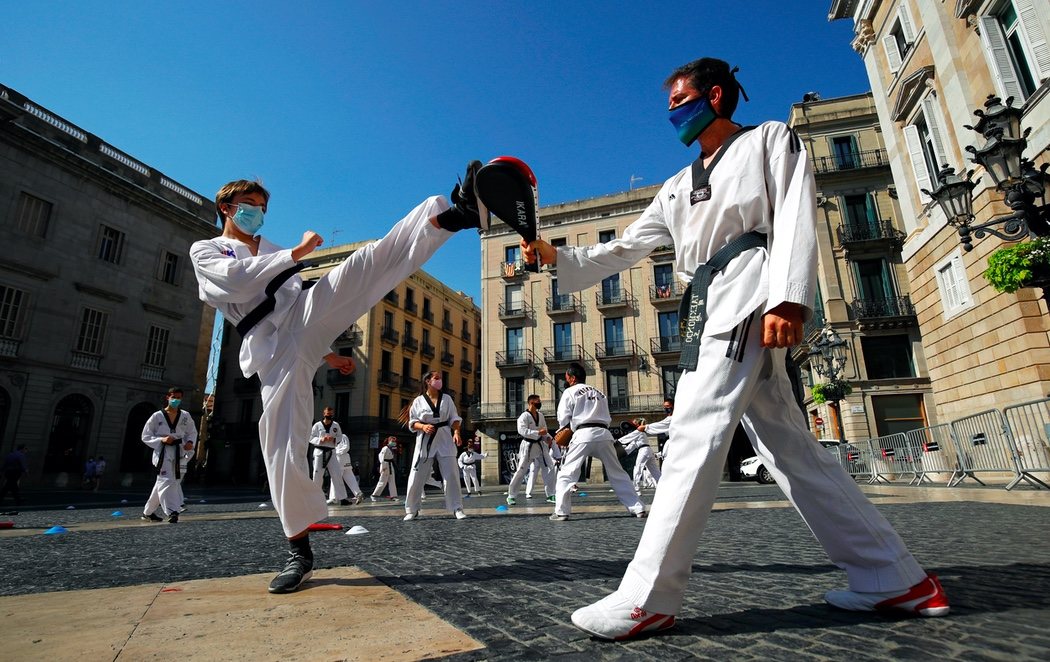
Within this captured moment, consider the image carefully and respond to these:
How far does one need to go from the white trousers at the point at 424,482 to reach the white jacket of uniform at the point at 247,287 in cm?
463

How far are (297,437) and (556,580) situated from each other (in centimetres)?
153


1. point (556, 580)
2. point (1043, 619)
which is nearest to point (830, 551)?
point (1043, 619)

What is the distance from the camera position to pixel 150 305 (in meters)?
25.7

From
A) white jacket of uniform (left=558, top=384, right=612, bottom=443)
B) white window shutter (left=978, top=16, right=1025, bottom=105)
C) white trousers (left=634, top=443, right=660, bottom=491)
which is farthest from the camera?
white trousers (left=634, top=443, right=660, bottom=491)

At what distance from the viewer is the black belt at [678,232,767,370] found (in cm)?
197

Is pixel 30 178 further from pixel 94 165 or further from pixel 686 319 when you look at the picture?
pixel 686 319

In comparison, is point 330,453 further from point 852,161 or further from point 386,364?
point 852,161

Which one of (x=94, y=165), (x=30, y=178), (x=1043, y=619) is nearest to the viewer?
(x=1043, y=619)

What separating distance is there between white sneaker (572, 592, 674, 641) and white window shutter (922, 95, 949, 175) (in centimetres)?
1608

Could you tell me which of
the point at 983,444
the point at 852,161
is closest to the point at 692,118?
the point at 983,444

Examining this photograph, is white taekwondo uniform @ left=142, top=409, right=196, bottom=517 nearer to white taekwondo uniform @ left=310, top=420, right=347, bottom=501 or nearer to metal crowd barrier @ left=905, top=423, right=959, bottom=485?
white taekwondo uniform @ left=310, top=420, right=347, bottom=501

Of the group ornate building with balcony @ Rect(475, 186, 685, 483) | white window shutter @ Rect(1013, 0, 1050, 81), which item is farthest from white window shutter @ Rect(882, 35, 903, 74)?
ornate building with balcony @ Rect(475, 186, 685, 483)

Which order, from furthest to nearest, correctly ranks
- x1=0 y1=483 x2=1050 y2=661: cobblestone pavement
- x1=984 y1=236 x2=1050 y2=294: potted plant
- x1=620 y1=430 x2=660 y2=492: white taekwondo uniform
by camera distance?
x1=620 y1=430 x2=660 y2=492: white taekwondo uniform < x1=984 y1=236 x2=1050 y2=294: potted plant < x1=0 y1=483 x2=1050 y2=661: cobblestone pavement

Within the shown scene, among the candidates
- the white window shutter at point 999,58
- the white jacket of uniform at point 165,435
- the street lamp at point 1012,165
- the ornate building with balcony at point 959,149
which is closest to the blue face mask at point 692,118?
the street lamp at point 1012,165
